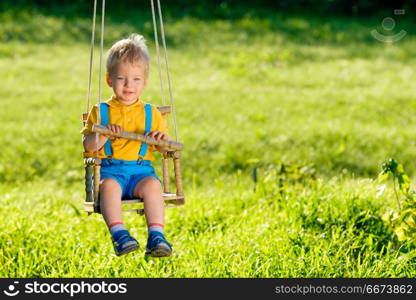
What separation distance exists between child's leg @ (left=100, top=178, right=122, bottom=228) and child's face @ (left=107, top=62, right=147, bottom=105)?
0.43 m

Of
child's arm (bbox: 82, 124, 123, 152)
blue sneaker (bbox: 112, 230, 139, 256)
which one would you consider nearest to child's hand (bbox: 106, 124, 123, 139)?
child's arm (bbox: 82, 124, 123, 152)

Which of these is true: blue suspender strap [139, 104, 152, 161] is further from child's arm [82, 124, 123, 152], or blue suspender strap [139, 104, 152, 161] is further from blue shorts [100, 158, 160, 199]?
child's arm [82, 124, 123, 152]

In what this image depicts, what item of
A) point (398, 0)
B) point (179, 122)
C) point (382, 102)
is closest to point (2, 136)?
point (179, 122)

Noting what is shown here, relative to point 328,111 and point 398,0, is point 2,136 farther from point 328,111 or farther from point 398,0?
point 398,0

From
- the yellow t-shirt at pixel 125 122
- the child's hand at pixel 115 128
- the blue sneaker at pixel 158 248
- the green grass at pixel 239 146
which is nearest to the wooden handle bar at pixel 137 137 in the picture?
the child's hand at pixel 115 128

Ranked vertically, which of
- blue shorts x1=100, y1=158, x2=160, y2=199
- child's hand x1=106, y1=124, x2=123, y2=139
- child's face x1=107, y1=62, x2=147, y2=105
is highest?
child's face x1=107, y1=62, x2=147, y2=105

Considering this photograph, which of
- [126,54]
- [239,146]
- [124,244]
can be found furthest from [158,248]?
[239,146]

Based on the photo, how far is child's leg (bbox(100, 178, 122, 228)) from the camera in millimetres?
3010

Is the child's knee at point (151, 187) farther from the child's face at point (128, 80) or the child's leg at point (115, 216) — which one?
the child's face at point (128, 80)

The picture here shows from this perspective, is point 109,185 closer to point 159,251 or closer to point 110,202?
point 110,202

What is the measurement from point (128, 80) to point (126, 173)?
462 millimetres

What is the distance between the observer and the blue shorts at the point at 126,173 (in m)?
3.21

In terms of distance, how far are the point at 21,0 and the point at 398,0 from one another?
10.7 metres

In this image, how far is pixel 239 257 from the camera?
4414 mm
